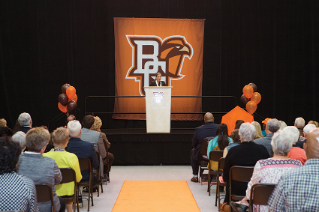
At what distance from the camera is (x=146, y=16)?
9.11 m

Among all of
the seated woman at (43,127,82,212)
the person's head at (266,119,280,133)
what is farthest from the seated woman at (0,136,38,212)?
the person's head at (266,119,280,133)

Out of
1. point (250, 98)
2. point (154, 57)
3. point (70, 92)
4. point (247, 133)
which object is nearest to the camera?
point (247, 133)

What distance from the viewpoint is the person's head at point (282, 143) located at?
8.27ft

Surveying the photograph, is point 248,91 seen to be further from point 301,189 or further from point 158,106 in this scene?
point 301,189

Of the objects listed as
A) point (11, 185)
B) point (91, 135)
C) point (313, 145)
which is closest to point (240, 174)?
point (313, 145)

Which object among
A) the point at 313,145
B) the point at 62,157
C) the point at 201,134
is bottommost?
the point at 201,134

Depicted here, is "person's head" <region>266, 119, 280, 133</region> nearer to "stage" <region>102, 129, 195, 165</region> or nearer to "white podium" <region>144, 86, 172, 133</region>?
"white podium" <region>144, 86, 172, 133</region>

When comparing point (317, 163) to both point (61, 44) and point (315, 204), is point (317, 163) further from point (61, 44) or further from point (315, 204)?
point (61, 44)

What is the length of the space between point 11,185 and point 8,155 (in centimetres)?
18

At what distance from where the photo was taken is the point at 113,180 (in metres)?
6.00

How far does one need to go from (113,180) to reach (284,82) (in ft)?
19.4

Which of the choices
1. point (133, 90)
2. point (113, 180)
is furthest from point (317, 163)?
point (133, 90)

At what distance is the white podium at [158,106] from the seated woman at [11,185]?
4.86 meters

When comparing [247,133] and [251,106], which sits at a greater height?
[247,133]
